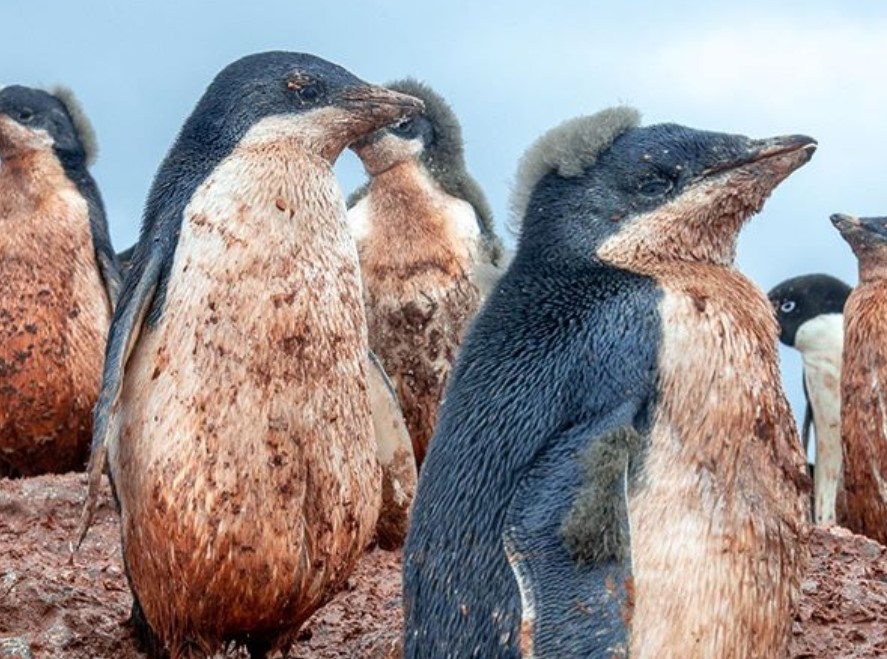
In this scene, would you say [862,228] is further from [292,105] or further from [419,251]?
[292,105]

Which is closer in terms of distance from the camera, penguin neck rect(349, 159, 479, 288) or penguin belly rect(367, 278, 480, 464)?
penguin belly rect(367, 278, 480, 464)

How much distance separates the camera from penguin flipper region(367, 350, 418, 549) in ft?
20.3

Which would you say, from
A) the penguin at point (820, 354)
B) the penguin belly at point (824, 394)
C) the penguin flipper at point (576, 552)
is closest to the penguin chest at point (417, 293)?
the penguin at point (820, 354)

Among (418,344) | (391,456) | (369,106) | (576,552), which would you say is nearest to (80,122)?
(418,344)

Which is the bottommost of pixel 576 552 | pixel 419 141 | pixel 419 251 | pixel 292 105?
pixel 419 251

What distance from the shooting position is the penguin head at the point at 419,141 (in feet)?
27.2

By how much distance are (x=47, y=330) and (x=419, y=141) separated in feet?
6.04

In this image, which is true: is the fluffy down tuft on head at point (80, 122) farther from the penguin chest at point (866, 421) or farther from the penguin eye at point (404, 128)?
the penguin chest at point (866, 421)

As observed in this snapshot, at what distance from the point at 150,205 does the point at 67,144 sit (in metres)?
3.50

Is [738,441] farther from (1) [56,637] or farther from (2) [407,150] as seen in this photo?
(2) [407,150]

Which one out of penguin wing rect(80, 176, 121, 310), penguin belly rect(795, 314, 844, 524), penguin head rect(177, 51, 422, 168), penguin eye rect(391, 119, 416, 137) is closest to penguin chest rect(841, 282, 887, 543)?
penguin eye rect(391, 119, 416, 137)

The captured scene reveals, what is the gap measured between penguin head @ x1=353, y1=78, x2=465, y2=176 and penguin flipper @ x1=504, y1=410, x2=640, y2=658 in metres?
4.78

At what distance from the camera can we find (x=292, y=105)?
18.1 ft

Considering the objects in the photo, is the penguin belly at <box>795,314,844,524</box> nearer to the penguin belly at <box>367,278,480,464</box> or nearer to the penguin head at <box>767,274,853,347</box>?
the penguin head at <box>767,274,853,347</box>
